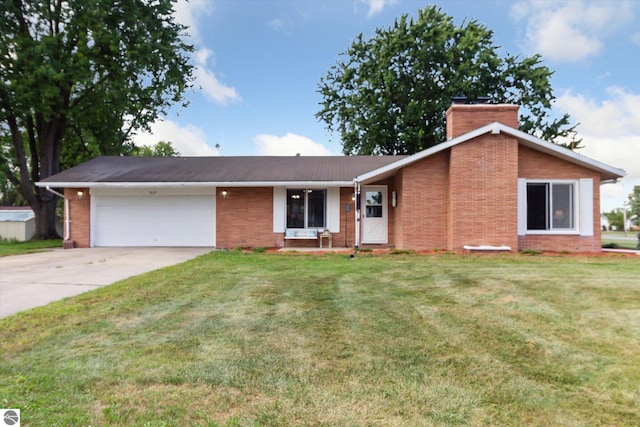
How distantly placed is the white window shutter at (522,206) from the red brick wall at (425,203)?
2131 millimetres

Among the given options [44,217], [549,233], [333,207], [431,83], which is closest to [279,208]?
[333,207]

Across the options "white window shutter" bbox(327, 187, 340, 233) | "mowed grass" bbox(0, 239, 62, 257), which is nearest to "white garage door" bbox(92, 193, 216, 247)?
"mowed grass" bbox(0, 239, 62, 257)

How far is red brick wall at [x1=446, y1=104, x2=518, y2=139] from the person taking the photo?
1102cm

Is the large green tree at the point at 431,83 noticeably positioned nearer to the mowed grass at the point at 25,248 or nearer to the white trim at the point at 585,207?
the white trim at the point at 585,207

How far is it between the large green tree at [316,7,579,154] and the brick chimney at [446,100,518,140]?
10.5 m

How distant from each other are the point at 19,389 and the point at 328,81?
26.7 metres

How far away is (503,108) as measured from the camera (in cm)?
1108

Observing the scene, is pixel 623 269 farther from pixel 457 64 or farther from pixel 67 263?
pixel 457 64

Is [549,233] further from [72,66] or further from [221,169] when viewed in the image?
[72,66]

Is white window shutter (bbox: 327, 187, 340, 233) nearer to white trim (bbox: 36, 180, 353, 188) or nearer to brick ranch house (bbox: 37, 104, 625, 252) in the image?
brick ranch house (bbox: 37, 104, 625, 252)

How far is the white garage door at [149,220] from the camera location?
532 inches

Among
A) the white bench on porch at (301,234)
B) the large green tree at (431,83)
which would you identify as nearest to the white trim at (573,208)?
the white bench on porch at (301,234)

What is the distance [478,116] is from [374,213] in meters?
4.71

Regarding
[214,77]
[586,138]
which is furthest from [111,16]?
[586,138]
